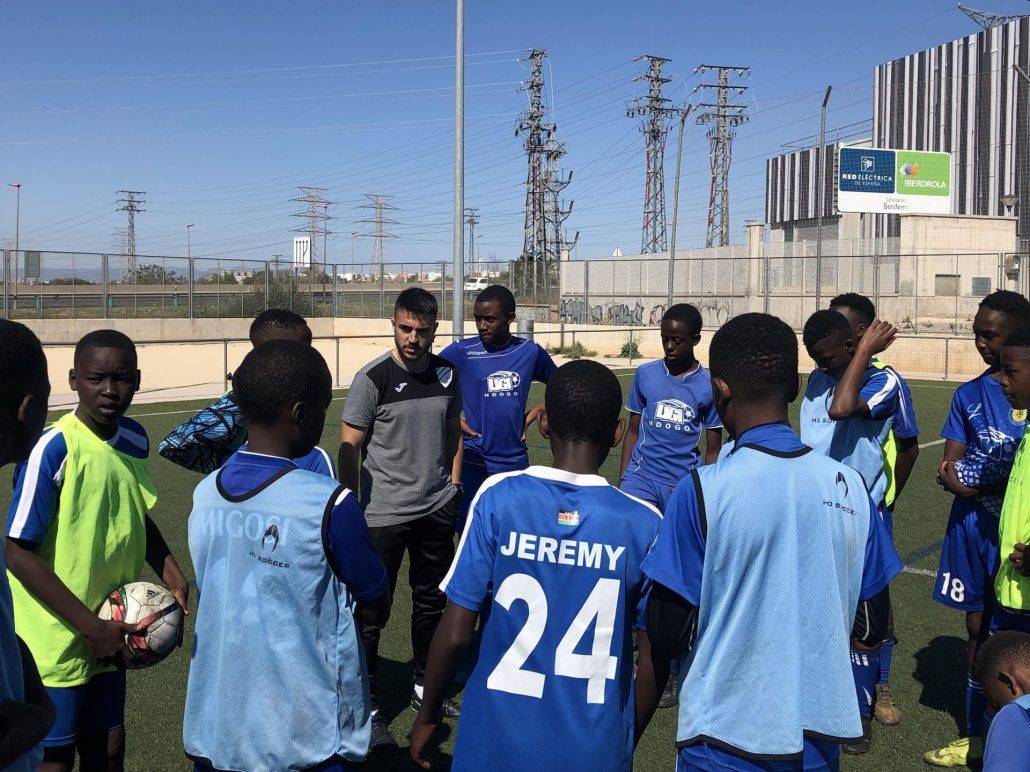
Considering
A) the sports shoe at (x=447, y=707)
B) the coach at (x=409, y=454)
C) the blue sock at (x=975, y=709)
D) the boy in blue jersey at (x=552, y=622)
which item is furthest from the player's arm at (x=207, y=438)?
the blue sock at (x=975, y=709)

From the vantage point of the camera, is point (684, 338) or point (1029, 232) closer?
point (684, 338)

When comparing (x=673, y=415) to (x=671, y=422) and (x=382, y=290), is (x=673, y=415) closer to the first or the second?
(x=671, y=422)

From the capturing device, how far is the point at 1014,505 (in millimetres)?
3754

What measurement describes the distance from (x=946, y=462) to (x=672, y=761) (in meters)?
1.95

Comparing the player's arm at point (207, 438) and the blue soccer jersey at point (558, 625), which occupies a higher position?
the player's arm at point (207, 438)

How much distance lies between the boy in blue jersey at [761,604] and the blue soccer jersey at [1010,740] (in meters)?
0.33

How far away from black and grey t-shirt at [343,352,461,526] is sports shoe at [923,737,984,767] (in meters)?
2.65

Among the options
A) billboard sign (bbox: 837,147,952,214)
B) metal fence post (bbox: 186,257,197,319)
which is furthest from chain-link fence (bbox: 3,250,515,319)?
billboard sign (bbox: 837,147,952,214)

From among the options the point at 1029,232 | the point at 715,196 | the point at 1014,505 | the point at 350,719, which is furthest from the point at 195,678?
the point at 715,196

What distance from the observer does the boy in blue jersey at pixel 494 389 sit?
18.7 ft

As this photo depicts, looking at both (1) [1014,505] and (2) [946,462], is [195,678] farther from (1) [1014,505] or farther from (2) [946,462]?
(2) [946,462]

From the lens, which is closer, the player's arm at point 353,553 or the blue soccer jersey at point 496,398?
the player's arm at point 353,553

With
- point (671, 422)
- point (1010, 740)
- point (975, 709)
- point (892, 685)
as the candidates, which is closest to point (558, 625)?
point (1010, 740)

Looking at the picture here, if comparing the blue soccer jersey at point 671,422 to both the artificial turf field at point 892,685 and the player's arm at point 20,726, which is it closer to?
the artificial turf field at point 892,685
